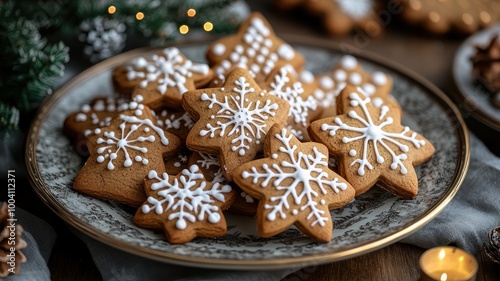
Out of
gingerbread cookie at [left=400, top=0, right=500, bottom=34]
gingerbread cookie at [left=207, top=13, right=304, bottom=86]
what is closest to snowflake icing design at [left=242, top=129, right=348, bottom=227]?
gingerbread cookie at [left=207, top=13, right=304, bottom=86]

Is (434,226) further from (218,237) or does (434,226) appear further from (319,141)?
(218,237)

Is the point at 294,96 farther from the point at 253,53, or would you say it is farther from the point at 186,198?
the point at 186,198

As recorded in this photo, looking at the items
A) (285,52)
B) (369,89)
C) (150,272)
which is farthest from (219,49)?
(150,272)

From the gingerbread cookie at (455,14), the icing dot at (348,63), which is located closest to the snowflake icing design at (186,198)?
the icing dot at (348,63)

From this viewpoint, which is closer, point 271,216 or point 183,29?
point 271,216

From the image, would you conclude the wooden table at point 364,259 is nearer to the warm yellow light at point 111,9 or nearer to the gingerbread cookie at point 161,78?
the gingerbread cookie at point 161,78

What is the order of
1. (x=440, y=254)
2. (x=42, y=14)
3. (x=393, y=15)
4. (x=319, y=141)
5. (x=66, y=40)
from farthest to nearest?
(x=393, y=15) < (x=66, y=40) < (x=42, y=14) < (x=319, y=141) < (x=440, y=254)

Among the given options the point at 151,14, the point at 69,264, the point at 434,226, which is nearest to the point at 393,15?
the point at 151,14
